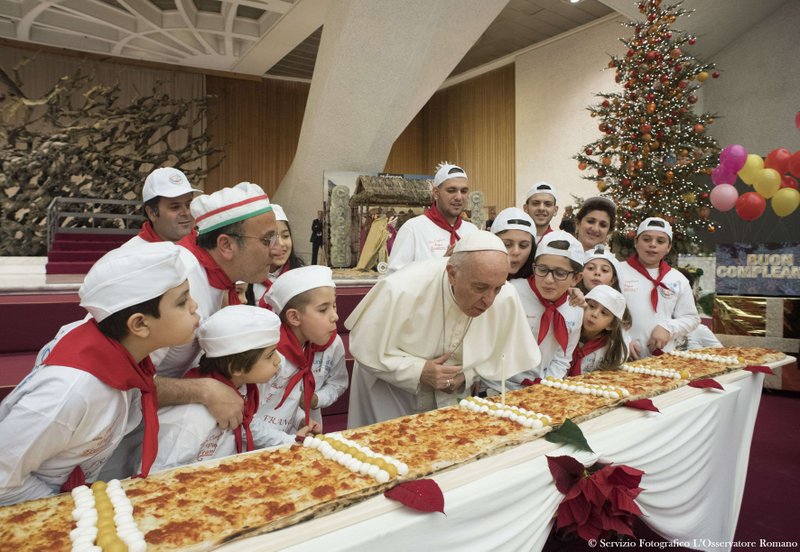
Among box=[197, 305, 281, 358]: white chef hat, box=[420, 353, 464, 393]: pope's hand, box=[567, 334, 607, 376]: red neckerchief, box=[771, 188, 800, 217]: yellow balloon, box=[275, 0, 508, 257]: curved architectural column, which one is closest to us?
box=[197, 305, 281, 358]: white chef hat

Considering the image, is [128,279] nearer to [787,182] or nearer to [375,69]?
[787,182]

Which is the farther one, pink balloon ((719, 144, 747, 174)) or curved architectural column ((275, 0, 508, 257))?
curved architectural column ((275, 0, 508, 257))

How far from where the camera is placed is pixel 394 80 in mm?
9844

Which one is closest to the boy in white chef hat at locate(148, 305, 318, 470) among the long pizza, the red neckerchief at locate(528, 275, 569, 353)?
the long pizza

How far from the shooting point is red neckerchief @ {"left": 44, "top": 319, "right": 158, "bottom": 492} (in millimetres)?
1380

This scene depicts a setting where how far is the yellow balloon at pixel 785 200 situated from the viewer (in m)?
6.92

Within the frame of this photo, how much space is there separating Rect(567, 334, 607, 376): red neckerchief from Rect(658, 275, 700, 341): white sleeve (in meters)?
1.07

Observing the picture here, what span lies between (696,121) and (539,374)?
7251mm

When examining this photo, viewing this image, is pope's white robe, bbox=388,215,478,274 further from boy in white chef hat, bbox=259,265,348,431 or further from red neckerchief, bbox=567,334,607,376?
boy in white chef hat, bbox=259,265,348,431

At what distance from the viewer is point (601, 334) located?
3.33m

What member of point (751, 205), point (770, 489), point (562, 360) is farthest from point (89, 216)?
point (751, 205)

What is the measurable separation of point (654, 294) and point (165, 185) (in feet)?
11.7

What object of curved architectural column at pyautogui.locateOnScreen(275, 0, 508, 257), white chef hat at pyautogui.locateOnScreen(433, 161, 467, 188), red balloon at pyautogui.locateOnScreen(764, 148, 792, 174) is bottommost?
white chef hat at pyautogui.locateOnScreen(433, 161, 467, 188)

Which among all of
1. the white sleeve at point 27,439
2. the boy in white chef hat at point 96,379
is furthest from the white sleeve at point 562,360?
the white sleeve at point 27,439
